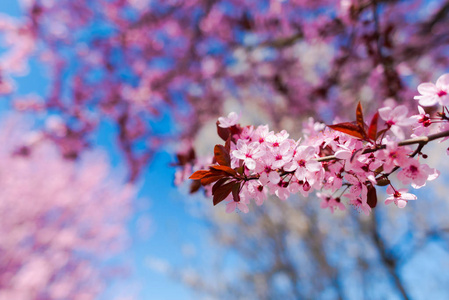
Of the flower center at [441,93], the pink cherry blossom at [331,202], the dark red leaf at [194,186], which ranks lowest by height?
the pink cherry blossom at [331,202]

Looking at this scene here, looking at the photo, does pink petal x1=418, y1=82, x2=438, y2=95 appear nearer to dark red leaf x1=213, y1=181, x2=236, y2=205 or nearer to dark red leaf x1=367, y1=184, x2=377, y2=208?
dark red leaf x1=367, y1=184, x2=377, y2=208

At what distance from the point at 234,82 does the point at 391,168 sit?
4958mm

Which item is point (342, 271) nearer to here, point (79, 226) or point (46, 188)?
point (79, 226)

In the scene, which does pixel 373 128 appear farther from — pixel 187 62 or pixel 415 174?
pixel 187 62

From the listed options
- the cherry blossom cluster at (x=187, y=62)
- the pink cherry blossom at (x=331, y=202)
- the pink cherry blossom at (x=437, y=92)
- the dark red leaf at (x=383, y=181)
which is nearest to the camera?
the pink cherry blossom at (x=437, y=92)

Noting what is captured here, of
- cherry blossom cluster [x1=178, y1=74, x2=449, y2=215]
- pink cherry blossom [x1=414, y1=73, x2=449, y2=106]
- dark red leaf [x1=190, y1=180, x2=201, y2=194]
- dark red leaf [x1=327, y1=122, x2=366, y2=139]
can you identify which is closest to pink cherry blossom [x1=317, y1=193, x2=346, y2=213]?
cherry blossom cluster [x1=178, y1=74, x2=449, y2=215]

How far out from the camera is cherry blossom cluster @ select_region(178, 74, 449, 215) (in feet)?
2.14

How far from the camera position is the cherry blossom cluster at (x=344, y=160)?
65cm

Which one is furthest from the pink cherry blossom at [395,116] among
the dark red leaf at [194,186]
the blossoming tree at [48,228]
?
the blossoming tree at [48,228]

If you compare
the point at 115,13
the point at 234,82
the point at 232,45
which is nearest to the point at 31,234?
→ the point at 115,13

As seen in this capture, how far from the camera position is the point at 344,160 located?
2.53 ft

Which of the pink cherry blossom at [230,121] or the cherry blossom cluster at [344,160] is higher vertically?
the pink cherry blossom at [230,121]

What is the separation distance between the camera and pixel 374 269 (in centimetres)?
445

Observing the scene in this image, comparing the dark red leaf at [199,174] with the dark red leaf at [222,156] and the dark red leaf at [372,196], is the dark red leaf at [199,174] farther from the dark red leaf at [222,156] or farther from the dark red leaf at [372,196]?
the dark red leaf at [372,196]
